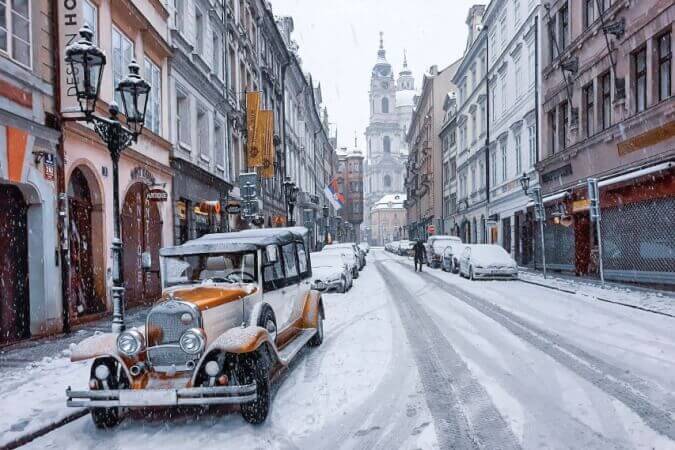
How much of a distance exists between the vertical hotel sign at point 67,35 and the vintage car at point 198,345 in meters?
5.47

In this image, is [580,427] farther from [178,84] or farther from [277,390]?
[178,84]

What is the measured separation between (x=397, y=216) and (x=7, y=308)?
116m

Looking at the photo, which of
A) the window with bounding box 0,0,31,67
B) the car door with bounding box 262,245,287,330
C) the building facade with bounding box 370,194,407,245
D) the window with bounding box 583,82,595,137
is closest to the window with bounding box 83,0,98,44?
the window with bounding box 0,0,31,67

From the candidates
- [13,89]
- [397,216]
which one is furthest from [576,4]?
[397,216]

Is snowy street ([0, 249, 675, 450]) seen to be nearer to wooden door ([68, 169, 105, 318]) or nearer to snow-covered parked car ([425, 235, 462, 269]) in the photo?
wooden door ([68, 169, 105, 318])

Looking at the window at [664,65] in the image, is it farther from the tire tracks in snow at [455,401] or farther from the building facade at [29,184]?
the building facade at [29,184]

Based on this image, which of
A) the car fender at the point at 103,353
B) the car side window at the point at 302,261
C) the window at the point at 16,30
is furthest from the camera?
the window at the point at 16,30

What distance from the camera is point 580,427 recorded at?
461cm

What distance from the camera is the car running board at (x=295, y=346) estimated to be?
20.1ft

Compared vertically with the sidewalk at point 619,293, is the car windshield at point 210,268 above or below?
above

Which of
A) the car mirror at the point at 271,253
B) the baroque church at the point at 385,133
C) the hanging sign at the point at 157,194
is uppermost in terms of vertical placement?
the baroque church at the point at 385,133

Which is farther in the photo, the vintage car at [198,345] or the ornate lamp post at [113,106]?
the ornate lamp post at [113,106]

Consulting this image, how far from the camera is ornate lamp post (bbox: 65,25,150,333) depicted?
742 centimetres

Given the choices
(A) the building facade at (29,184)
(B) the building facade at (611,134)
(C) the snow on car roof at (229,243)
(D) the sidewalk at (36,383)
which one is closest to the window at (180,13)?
(A) the building facade at (29,184)
